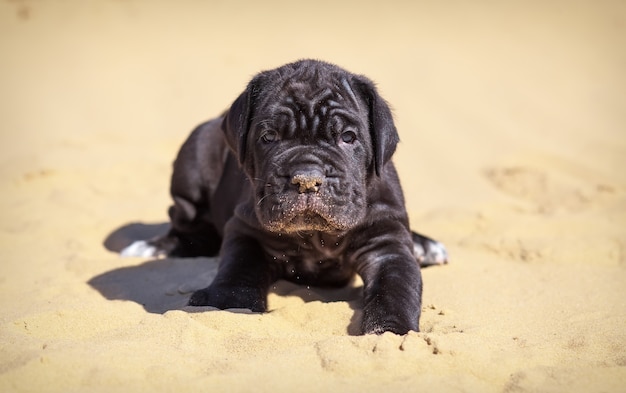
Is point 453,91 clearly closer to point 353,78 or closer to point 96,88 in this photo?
point 96,88

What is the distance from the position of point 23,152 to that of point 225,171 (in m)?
5.56

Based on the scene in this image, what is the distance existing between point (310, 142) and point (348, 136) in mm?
259

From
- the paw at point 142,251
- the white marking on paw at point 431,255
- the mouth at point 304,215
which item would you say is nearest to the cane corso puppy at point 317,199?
the mouth at point 304,215

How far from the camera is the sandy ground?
3318 millimetres

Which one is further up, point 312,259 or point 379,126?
point 379,126

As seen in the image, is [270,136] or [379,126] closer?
[270,136]

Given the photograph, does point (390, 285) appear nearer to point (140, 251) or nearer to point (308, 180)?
point (308, 180)

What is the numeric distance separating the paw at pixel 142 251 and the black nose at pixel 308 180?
2.80 meters

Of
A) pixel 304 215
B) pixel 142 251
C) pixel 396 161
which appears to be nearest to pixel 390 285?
pixel 304 215

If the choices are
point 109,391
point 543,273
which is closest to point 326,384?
point 109,391

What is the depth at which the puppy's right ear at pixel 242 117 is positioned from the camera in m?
4.69

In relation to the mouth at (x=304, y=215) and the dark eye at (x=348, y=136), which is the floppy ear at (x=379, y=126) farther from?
the mouth at (x=304, y=215)

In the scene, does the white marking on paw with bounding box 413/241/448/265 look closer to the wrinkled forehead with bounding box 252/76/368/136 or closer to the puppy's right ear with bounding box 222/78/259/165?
the wrinkled forehead with bounding box 252/76/368/136

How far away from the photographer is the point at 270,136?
4.48m
